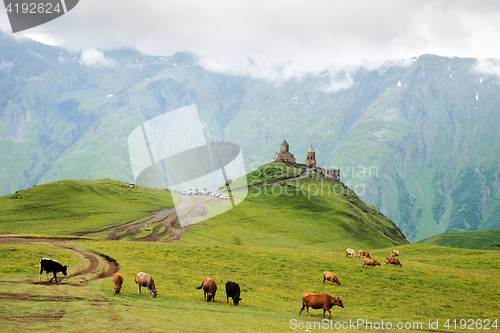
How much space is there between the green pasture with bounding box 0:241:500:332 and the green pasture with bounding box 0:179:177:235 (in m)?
40.3

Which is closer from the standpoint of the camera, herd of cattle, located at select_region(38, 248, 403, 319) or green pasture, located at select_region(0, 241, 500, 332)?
green pasture, located at select_region(0, 241, 500, 332)

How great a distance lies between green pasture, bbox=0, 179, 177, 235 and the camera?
279 feet

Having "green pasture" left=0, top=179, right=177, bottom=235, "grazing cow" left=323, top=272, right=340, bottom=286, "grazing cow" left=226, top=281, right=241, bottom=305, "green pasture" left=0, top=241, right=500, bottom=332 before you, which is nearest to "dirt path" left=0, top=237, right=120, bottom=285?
"green pasture" left=0, top=241, right=500, bottom=332

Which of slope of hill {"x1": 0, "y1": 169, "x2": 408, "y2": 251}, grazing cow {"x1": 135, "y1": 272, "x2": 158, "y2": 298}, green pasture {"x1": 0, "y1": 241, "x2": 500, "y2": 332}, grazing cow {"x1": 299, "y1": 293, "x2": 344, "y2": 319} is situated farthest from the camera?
slope of hill {"x1": 0, "y1": 169, "x2": 408, "y2": 251}

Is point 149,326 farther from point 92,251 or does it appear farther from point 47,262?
point 92,251

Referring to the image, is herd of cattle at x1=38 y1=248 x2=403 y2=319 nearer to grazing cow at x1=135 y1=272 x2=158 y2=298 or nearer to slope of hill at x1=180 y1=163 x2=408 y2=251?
grazing cow at x1=135 y1=272 x2=158 y2=298

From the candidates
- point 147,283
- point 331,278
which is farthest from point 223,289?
point 331,278

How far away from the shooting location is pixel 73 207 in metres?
103

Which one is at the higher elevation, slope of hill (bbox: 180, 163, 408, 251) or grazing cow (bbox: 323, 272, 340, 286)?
slope of hill (bbox: 180, 163, 408, 251)

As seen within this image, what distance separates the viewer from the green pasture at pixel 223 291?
21.5 metres

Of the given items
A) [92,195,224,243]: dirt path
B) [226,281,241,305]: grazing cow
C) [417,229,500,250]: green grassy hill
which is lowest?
[417,229,500,250]: green grassy hill

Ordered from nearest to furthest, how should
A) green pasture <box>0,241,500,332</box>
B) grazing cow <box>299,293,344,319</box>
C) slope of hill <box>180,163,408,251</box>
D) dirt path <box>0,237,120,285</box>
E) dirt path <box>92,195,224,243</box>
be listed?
green pasture <box>0,241,500,332</box>, grazing cow <box>299,293,344,319</box>, dirt path <box>0,237,120,285</box>, dirt path <box>92,195,224,243</box>, slope of hill <box>180,163,408,251</box>

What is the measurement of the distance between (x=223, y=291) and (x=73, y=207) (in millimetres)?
85339

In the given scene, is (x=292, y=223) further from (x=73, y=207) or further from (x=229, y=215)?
(x=73, y=207)
